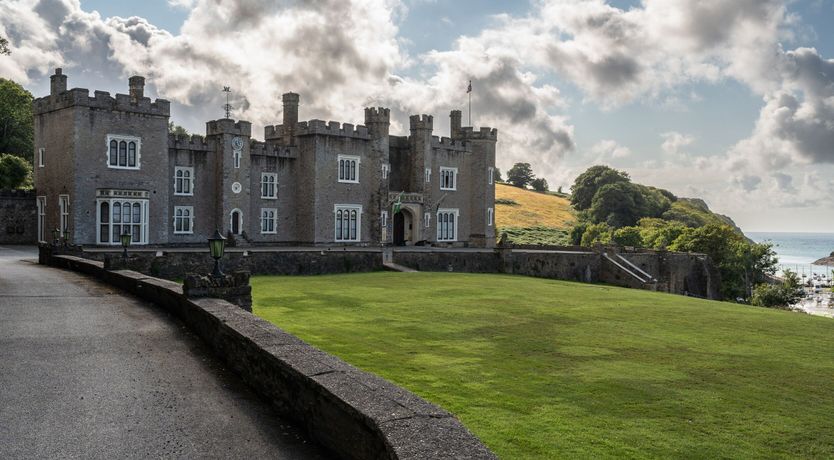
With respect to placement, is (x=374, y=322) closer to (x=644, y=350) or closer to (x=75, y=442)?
(x=644, y=350)

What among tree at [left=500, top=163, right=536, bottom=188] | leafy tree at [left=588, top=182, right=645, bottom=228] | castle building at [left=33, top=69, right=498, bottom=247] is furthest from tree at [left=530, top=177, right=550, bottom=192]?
castle building at [left=33, top=69, right=498, bottom=247]

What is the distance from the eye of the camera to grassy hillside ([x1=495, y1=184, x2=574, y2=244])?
10356cm

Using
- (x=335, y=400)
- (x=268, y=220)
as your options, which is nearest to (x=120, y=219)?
(x=268, y=220)

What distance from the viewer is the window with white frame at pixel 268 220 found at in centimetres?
4388

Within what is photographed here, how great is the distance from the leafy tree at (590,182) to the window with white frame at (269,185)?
75.8m

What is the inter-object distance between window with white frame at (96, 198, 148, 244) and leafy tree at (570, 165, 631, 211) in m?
85.2

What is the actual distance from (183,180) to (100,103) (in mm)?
6532

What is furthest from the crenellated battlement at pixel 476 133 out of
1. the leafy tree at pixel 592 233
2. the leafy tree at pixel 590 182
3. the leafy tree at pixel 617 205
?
the leafy tree at pixel 590 182

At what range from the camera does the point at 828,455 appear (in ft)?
25.1

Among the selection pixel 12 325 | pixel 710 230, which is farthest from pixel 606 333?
pixel 710 230

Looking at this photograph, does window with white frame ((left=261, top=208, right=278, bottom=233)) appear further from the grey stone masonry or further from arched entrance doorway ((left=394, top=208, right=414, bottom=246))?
the grey stone masonry

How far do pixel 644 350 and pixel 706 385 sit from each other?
298cm

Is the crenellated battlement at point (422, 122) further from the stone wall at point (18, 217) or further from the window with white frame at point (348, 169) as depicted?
the stone wall at point (18, 217)

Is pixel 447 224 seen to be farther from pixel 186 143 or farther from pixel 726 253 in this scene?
pixel 726 253
